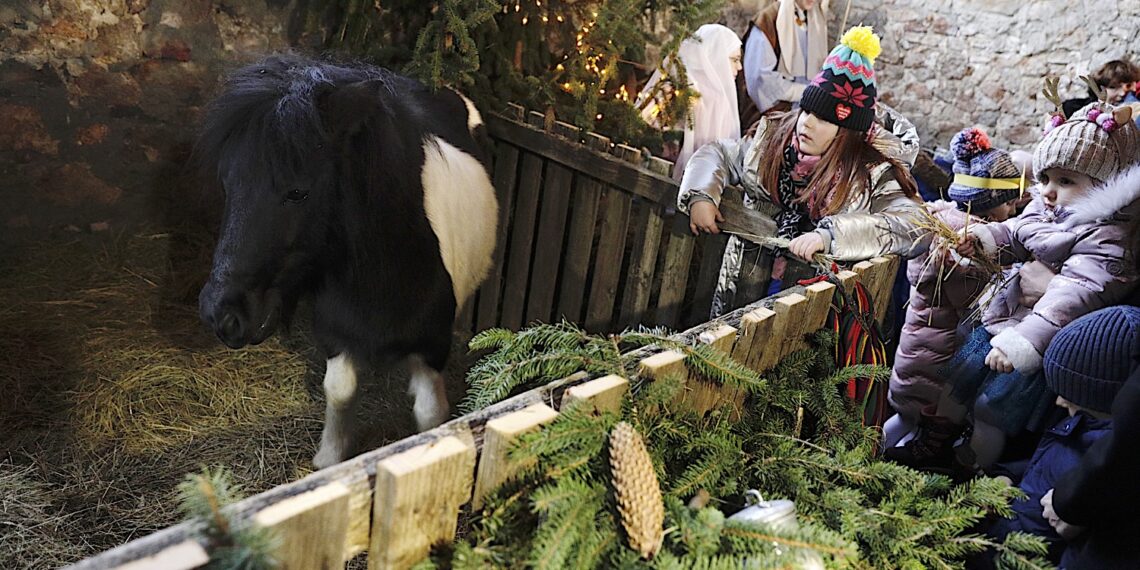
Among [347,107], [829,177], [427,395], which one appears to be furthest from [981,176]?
[347,107]

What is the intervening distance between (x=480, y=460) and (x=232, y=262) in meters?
1.40

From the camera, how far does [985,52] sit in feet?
20.3

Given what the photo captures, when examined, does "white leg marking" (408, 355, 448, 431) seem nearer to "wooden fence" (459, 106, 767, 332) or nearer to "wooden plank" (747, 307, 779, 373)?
"wooden fence" (459, 106, 767, 332)

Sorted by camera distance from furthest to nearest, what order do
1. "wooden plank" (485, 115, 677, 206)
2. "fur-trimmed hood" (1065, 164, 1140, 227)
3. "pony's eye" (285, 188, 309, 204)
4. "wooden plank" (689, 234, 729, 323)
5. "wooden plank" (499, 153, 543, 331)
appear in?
1. "wooden plank" (499, 153, 543, 331)
2. "wooden plank" (485, 115, 677, 206)
3. "wooden plank" (689, 234, 729, 323)
4. "pony's eye" (285, 188, 309, 204)
5. "fur-trimmed hood" (1065, 164, 1140, 227)

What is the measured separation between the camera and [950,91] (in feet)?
21.3

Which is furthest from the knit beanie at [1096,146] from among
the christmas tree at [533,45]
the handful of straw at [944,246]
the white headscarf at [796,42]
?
the white headscarf at [796,42]


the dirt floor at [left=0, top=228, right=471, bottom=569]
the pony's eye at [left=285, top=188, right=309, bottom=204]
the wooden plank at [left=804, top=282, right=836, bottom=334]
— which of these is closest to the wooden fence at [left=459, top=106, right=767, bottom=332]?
the dirt floor at [left=0, top=228, right=471, bottom=569]

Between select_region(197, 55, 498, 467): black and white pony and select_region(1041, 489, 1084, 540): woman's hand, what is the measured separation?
2.11m

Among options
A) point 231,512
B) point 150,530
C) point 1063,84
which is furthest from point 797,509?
point 1063,84

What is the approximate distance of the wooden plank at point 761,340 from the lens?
1.77 m

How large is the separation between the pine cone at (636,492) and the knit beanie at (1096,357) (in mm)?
1322

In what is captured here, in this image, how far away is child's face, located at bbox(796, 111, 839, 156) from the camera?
2.49 meters

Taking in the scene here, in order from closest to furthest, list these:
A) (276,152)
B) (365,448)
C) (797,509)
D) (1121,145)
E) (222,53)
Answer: (797,509)
(276,152)
(1121,145)
(365,448)
(222,53)

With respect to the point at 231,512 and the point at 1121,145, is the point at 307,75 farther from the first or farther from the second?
the point at 1121,145
